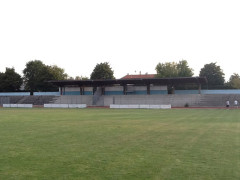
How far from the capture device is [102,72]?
300 ft

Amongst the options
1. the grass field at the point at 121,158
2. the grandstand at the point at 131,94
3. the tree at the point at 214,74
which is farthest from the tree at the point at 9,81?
the grass field at the point at 121,158

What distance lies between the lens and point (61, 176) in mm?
6328

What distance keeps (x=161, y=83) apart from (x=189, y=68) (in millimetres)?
30410

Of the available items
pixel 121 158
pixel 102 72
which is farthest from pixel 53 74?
pixel 121 158

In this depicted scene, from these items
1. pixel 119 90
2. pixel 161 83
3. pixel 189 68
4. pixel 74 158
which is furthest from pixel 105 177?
pixel 189 68

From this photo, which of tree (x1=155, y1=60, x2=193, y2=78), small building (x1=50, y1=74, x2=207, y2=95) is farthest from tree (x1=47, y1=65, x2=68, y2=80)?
tree (x1=155, y1=60, x2=193, y2=78)

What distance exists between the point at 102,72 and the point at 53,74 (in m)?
16.1

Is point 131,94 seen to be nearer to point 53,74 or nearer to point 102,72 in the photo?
point 102,72

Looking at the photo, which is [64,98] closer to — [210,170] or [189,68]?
[189,68]

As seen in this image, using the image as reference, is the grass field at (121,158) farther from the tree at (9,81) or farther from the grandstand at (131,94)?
the tree at (9,81)

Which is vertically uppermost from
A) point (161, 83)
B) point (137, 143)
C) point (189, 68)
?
point (189, 68)

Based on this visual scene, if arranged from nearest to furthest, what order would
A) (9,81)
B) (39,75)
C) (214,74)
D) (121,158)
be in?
1. (121,158)
2. (214,74)
3. (39,75)
4. (9,81)

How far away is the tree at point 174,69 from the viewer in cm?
8919

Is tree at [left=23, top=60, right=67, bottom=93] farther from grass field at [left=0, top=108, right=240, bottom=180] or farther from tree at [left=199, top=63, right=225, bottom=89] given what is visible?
grass field at [left=0, top=108, right=240, bottom=180]
